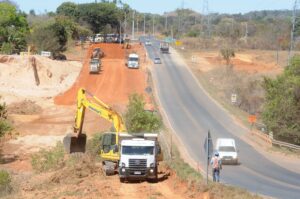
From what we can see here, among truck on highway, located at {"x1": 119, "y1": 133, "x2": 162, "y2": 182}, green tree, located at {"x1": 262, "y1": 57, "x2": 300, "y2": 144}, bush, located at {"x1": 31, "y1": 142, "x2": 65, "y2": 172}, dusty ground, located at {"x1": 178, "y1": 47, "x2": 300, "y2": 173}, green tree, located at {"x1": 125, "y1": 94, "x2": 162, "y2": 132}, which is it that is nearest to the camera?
truck on highway, located at {"x1": 119, "y1": 133, "x2": 162, "y2": 182}

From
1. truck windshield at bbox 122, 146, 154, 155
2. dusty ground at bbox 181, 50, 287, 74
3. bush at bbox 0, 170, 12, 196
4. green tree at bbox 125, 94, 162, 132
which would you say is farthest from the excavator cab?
dusty ground at bbox 181, 50, 287, 74

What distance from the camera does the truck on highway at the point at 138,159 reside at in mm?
32094

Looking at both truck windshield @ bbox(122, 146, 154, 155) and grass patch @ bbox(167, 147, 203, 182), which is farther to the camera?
truck windshield @ bbox(122, 146, 154, 155)

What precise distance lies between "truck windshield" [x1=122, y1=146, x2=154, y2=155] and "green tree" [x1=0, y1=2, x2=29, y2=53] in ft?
316

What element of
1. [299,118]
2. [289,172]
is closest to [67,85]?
[299,118]

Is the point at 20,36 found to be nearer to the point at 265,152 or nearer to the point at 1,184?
the point at 265,152

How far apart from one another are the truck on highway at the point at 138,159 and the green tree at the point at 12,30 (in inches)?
3788

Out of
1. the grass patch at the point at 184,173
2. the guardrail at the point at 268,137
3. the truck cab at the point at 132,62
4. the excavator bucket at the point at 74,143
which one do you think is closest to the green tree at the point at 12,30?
the truck cab at the point at 132,62

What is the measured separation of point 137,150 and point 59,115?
45876mm

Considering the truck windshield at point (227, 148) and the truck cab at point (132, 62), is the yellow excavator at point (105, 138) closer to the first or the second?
the truck windshield at point (227, 148)

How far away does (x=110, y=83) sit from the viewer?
97.9m

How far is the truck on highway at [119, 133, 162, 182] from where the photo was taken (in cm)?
3209

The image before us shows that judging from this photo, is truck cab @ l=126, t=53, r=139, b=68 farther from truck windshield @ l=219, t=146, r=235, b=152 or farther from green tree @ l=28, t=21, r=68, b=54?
truck windshield @ l=219, t=146, r=235, b=152

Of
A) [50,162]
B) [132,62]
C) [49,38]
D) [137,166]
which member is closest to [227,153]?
[50,162]
